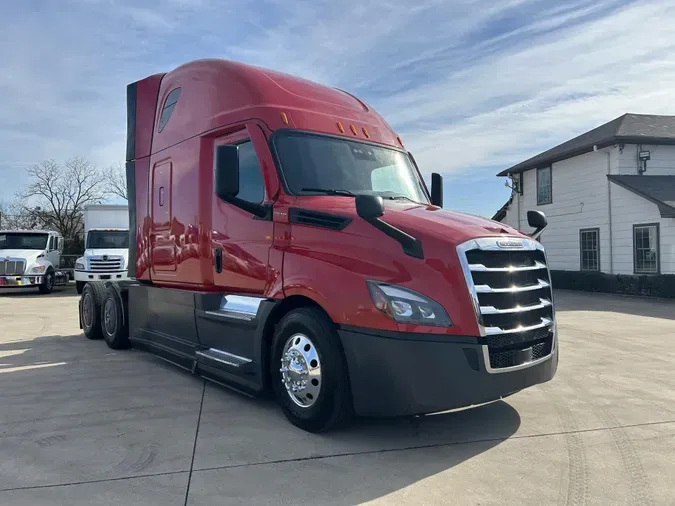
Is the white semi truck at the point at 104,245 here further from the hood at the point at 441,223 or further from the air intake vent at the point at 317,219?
the hood at the point at 441,223

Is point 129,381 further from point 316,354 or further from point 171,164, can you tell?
point 316,354

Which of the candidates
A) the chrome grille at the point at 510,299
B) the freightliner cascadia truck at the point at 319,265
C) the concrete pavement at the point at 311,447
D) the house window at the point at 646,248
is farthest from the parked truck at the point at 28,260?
the house window at the point at 646,248

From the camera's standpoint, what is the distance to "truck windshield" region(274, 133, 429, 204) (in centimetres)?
503

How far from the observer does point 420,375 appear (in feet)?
12.8

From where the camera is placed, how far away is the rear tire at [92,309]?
9.12 m

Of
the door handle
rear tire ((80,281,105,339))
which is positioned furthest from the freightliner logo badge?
rear tire ((80,281,105,339))

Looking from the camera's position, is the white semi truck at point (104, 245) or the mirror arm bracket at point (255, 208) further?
the white semi truck at point (104, 245)

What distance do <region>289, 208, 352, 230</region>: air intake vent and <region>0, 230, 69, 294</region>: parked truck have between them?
1877 centimetres

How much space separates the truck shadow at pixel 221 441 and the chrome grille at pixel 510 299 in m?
0.77

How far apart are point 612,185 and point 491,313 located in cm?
1711

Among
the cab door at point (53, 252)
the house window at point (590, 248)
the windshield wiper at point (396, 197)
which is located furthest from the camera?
the cab door at point (53, 252)

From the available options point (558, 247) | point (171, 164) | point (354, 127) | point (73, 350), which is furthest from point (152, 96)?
point (558, 247)

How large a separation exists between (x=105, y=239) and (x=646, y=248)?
17.6m

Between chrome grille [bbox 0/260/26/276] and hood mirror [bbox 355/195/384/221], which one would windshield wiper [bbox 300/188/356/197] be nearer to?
hood mirror [bbox 355/195/384/221]
